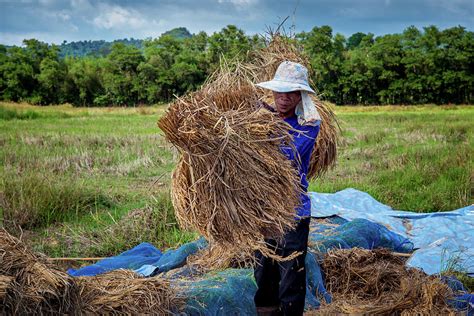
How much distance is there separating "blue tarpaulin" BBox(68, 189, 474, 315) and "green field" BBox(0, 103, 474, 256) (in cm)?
60

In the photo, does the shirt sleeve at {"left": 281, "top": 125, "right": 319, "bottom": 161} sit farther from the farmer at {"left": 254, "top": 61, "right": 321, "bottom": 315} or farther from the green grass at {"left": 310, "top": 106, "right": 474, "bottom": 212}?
the green grass at {"left": 310, "top": 106, "right": 474, "bottom": 212}

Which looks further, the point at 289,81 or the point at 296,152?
the point at 289,81

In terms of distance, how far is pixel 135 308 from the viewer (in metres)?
3.12

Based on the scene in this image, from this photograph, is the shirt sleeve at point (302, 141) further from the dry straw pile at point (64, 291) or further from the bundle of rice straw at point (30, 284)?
the bundle of rice straw at point (30, 284)

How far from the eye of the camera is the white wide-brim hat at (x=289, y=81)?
339 centimetres

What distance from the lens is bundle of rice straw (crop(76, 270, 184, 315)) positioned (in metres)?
3.04

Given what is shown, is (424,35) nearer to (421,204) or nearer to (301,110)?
(421,204)

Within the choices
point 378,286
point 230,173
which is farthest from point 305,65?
point 230,173

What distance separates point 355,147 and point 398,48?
29547 millimetres

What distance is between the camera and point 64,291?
110 inches

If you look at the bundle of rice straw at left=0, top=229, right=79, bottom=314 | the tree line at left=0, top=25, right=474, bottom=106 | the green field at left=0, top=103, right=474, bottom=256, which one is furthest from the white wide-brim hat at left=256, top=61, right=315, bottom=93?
the tree line at left=0, top=25, right=474, bottom=106

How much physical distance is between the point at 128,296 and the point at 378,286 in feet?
6.47

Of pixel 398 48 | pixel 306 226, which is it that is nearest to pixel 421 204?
pixel 306 226

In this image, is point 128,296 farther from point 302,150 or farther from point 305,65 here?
point 305,65
